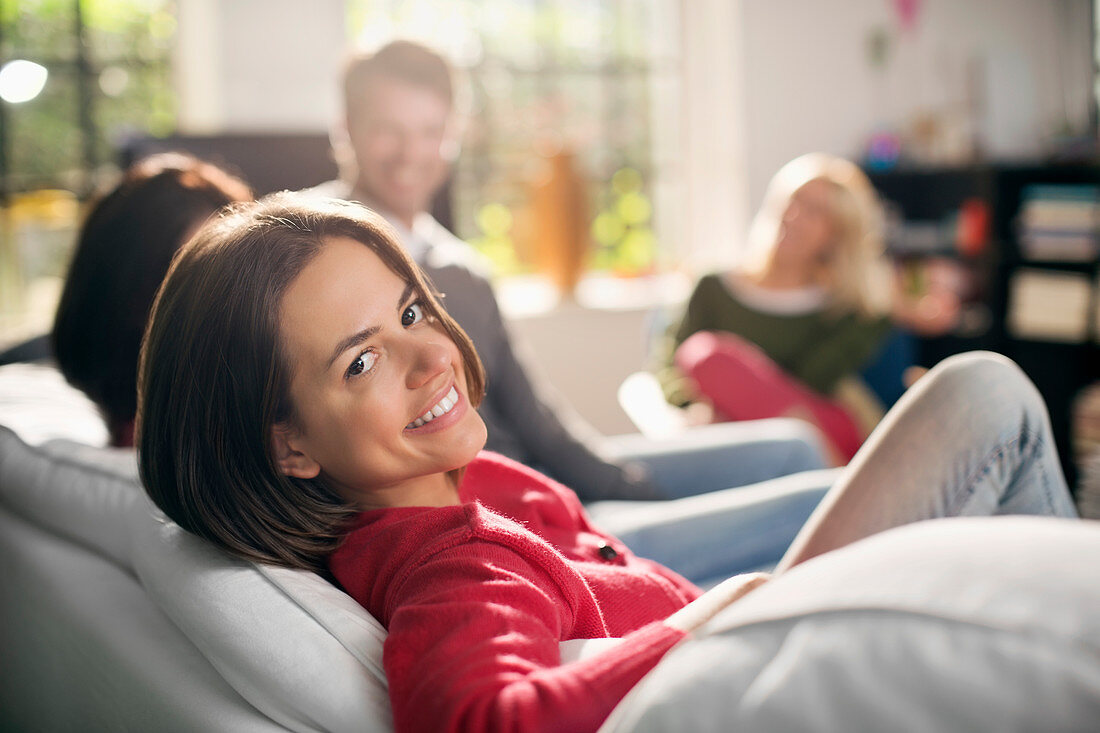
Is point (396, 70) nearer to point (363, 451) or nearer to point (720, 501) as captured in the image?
point (720, 501)

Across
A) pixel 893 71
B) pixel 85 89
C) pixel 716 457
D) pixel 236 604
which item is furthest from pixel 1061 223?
pixel 85 89

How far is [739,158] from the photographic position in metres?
4.29

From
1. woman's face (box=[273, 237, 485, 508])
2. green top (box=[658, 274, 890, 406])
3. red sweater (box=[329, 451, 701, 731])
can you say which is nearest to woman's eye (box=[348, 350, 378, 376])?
woman's face (box=[273, 237, 485, 508])

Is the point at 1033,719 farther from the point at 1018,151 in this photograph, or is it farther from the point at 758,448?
the point at 1018,151

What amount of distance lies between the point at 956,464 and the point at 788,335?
1.92m

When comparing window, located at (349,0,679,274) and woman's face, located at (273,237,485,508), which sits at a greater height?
window, located at (349,0,679,274)

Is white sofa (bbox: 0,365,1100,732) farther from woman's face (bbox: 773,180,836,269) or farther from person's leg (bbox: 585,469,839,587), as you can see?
woman's face (bbox: 773,180,836,269)

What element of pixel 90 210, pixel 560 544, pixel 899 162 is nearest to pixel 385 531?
pixel 560 544

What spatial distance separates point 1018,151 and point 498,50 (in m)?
2.53

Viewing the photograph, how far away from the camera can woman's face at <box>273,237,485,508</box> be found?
786 millimetres

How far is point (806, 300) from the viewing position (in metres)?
2.90

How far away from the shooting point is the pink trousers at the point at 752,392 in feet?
7.83

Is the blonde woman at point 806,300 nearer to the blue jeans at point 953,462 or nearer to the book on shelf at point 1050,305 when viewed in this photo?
the book on shelf at point 1050,305

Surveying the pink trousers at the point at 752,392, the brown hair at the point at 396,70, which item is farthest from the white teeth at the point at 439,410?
the pink trousers at the point at 752,392
